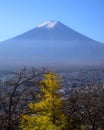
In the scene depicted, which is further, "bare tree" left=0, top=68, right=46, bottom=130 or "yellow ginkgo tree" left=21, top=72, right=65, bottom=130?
"yellow ginkgo tree" left=21, top=72, right=65, bottom=130

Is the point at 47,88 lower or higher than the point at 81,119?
higher

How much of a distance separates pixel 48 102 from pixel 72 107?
2746 millimetres

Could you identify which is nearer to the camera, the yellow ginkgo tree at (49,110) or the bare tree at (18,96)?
the bare tree at (18,96)

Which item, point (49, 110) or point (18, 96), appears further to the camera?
point (49, 110)

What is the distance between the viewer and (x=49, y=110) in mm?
22203

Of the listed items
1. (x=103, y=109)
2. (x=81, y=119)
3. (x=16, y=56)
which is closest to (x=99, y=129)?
(x=103, y=109)

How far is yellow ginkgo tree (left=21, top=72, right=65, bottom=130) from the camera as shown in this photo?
70.6 ft

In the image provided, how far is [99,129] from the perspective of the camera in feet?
103

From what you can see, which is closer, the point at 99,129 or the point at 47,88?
the point at 47,88

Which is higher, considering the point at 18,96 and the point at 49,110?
the point at 18,96

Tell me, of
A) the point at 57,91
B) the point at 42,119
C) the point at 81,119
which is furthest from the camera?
the point at 81,119

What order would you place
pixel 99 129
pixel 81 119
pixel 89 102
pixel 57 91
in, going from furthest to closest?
1. pixel 99 129
2. pixel 89 102
3. pixel 81 119
4. pixel 57 91

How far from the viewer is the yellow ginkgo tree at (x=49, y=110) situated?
2153 centimetres

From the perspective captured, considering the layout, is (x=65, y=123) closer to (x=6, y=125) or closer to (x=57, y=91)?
(x=57, y=91)
